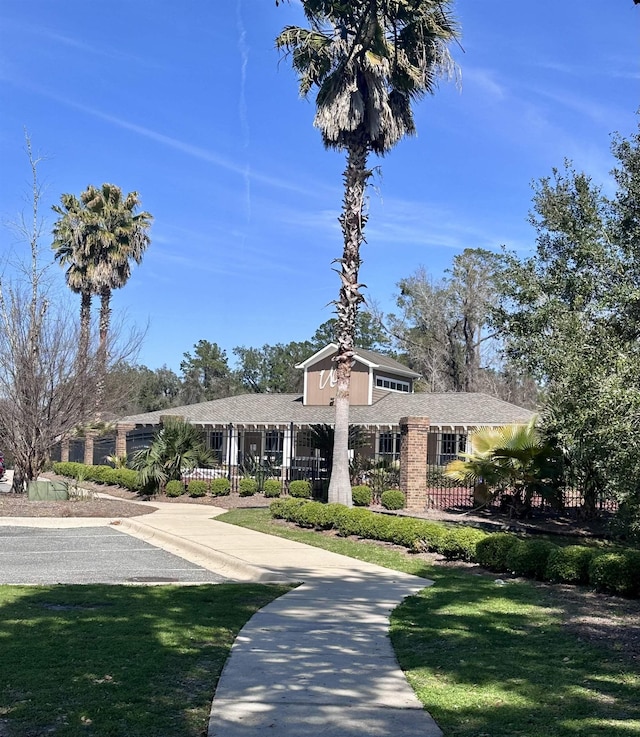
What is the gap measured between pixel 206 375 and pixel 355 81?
186 feet

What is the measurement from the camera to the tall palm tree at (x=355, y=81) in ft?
61.7

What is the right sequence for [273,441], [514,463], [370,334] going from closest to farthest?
[514,463] → [273,441] → [370,334]

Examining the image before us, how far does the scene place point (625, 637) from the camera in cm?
702

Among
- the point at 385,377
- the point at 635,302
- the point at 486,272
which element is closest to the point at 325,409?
the point at 385,377

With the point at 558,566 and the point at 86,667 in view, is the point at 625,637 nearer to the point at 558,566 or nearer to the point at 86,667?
the point at 558,566

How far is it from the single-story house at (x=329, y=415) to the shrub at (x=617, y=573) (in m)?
16.9

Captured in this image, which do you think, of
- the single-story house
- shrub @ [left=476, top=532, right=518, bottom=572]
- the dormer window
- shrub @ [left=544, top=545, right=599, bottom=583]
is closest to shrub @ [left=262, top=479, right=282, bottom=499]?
the single-story house

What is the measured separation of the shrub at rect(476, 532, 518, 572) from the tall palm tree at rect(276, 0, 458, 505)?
7335mm

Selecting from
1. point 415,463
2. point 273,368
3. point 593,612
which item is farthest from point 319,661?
point 273,368

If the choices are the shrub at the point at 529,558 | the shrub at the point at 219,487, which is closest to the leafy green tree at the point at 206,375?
the shrub at the point at 219,487

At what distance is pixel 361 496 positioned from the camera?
20.1 meters

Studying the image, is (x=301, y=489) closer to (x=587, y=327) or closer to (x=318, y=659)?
(x=587, y=327)

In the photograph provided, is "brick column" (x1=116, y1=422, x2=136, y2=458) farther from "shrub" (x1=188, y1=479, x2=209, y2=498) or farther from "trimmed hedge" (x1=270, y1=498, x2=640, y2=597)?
"trimmed hedge" (x1=270, y1=498, x2=640, y2=597)

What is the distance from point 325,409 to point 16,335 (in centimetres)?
1476
